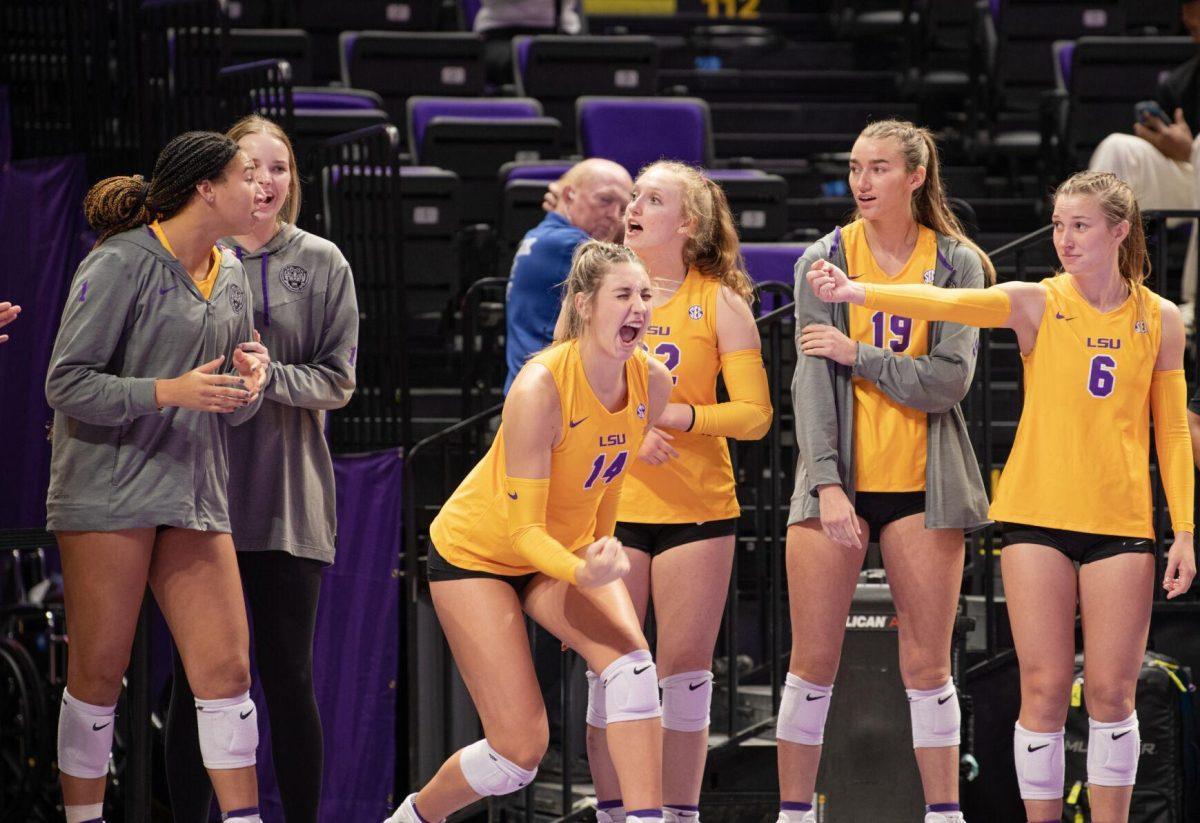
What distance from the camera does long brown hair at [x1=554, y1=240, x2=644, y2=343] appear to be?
387 cm

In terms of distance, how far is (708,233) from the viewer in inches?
175

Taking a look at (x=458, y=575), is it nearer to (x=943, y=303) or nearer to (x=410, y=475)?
(x=943, y=303)

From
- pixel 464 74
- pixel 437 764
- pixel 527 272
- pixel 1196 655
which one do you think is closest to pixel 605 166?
pixel 527 272

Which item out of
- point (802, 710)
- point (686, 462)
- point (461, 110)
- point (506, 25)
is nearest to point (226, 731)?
point (686, 462)

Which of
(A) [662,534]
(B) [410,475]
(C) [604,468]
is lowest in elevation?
(B) [410,475]

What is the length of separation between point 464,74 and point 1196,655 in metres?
5.04

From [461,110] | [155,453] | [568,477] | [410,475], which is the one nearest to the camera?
[155,453]

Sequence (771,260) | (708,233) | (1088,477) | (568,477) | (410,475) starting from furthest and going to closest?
1. (771,260)
2. (410,475)
3. (708,233)
4. (1088,477)
5. (568,477)

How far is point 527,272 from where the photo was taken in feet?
16.3

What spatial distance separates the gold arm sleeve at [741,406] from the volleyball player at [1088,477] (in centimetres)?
37

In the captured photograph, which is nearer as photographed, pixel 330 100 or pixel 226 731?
pixel 226 731

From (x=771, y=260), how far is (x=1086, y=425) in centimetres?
279

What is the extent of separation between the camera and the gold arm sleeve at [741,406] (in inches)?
168

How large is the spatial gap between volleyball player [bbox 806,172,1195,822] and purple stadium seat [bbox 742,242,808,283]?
2576 millimetres
